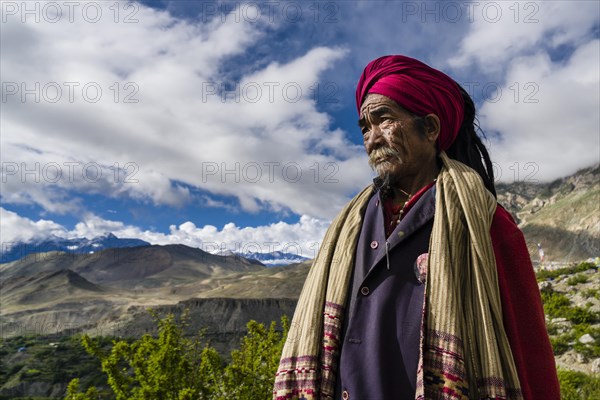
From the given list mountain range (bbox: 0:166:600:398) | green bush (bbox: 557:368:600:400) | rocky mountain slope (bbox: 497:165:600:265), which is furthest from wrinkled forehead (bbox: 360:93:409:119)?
rocky mountain slope (bbox: 497:165:600:265)

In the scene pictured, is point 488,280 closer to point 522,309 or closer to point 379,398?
point 522,309

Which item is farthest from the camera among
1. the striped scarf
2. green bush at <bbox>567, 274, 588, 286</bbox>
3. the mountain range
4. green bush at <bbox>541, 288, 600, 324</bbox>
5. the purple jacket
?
the mountain range

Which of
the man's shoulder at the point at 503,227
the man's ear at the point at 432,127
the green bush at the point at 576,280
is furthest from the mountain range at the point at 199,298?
the man's shoulder at the point at 503,227

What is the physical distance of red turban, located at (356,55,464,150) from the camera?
192 centimetres

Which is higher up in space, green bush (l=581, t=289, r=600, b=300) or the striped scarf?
green bush (l=581, t=289, r=600, b=300)

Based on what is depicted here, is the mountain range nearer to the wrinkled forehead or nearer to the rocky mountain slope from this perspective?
the rocky mountain slope

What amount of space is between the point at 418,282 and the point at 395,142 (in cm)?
64

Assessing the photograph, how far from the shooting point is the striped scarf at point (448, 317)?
144cm

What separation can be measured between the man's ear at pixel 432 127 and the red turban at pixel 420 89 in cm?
3

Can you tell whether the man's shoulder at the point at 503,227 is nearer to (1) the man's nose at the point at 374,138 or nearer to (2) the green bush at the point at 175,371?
(1) the man's nose at the point at 374,138

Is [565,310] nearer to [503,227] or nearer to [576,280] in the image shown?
[576,280]

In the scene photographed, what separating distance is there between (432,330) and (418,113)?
0.98m

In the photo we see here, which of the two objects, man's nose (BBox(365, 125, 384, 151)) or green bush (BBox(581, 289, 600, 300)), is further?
green bush (BBox(581, 289, 600, 300))

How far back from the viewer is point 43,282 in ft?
521
